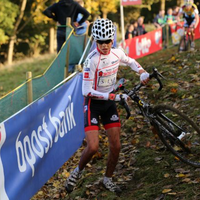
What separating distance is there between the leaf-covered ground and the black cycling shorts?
40.5 inches

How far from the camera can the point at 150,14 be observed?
202 ft

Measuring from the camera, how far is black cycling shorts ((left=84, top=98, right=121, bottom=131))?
584 centimetres

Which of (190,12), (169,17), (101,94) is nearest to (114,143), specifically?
(101,94)

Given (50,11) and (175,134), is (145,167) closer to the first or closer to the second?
(175,134)

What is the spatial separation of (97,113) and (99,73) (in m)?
0.60

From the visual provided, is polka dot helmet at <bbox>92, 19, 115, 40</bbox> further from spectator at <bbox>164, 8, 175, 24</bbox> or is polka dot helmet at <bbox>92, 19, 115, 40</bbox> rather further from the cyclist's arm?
spectator at <bbox>164, 8, 175, 24</bbox>

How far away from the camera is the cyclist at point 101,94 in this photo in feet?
18.6

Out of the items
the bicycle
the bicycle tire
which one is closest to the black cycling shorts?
the bicycle

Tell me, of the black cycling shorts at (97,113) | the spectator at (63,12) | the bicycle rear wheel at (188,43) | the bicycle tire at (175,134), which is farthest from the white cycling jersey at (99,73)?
the bicycle rear wheel at (188,43)

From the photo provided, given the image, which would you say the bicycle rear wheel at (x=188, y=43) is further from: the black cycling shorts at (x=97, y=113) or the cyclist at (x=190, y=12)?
the black cycling shorts at (x=97, y=113)

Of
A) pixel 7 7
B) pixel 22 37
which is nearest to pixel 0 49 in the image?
pixel 22 37

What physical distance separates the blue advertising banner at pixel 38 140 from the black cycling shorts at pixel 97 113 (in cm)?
72

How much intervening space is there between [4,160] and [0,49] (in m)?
44.0

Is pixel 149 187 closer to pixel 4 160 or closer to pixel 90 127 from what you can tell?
pixel 90 127
